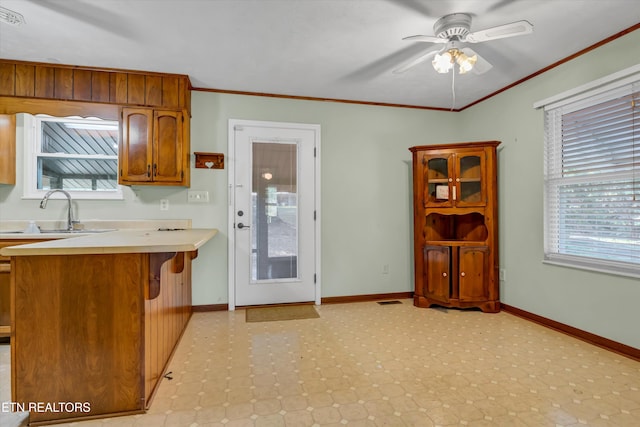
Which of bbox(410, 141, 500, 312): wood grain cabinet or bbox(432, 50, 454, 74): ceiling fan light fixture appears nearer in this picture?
bbox(432, 50, 454, 74): ceiling fan light fixture

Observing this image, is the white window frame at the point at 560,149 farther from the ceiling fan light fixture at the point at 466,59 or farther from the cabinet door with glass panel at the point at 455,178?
the ceiling fan light fixture at the point at 466,59

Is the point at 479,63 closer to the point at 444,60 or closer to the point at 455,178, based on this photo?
the point at 444,60

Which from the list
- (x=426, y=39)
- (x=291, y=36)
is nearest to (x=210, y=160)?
(x=291, y=36)

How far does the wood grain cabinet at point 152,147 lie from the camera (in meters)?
2.91

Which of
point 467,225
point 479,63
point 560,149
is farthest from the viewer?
point 467,225

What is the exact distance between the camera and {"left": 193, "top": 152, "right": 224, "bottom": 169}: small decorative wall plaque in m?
3.31

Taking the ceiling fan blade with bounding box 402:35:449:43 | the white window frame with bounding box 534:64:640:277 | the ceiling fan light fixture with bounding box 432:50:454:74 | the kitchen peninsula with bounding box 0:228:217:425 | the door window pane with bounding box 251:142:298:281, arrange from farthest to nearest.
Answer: the door window pane with bounding box 251:142:298:281 → the white window frame with bounding box 534:64:640:277 → the ceiling fan light fixture with bounding box 432:50:454:74 → the ceiling fan blade with bounding box 402:35:449:43 → the kitchen peninsula with bounding box 0:228:217:425

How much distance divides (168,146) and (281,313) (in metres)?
2.00

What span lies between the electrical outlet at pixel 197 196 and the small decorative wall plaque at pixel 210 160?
273mm

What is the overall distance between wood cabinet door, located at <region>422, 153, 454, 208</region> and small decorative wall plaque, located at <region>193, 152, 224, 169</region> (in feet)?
7.26

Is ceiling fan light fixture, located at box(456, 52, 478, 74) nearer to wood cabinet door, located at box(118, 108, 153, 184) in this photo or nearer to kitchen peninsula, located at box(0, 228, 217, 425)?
kitchen peninsula, located at box(0, 228, 217, 425)

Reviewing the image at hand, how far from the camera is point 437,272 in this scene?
341 cm

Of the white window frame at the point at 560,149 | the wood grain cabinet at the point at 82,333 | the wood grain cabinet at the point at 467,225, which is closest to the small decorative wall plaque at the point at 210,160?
the wood grain cabinet at the point at 82,333

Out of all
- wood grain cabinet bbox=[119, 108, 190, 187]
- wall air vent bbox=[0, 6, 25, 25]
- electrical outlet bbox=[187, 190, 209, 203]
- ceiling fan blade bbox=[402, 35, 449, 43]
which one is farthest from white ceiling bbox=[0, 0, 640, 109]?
electrical outlet bbox=[187, 190, 209, 203]
